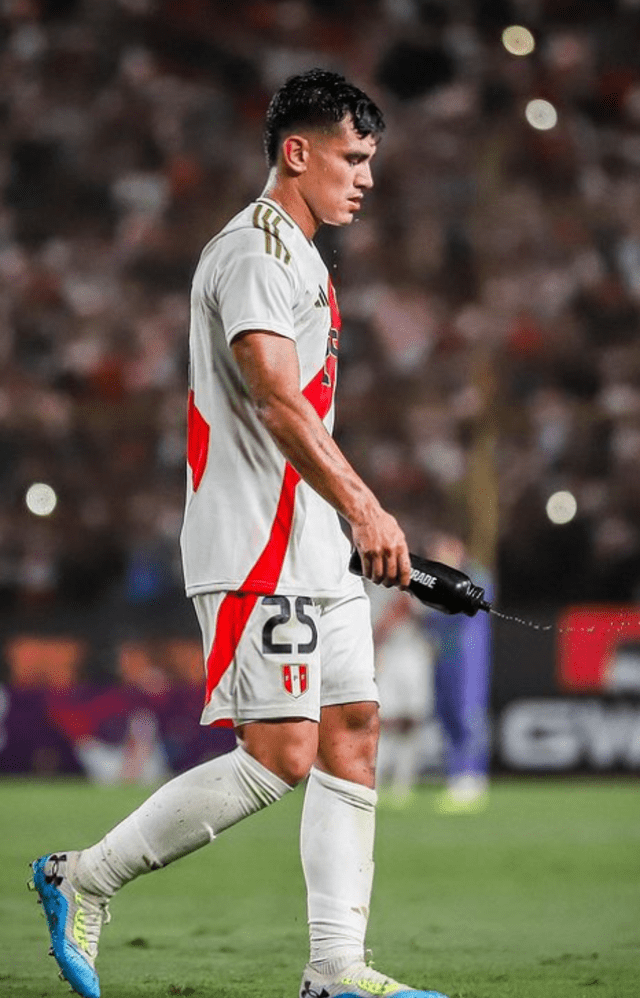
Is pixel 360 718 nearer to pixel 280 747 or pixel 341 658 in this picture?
pixel 341 658

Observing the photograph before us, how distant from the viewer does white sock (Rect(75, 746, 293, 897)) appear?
455 cm

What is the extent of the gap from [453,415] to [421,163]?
A: 3.13 metres

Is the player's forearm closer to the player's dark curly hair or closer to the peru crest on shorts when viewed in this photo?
the peru crest on shorts

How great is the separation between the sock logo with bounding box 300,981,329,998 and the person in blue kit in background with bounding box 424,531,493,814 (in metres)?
10.1

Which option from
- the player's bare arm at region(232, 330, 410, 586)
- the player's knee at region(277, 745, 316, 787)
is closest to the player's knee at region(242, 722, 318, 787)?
the player's knee at region(277, 745, 316, 787)

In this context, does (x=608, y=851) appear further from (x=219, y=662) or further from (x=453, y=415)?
(x=453, y=415)

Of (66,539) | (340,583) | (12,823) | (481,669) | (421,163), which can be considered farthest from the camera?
(421,163)

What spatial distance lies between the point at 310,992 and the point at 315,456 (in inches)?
53.1

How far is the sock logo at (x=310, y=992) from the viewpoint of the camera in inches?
184

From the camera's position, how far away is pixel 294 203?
191 inches

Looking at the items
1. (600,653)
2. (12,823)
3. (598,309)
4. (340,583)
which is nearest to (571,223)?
(598,309)

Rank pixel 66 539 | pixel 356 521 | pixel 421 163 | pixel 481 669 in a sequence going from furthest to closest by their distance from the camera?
pixel 421 163 → pixel 66 539 → pixel 481 669 → pixel 356 521

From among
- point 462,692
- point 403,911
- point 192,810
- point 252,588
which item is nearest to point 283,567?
point 252,588

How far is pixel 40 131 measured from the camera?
76.2 ft
